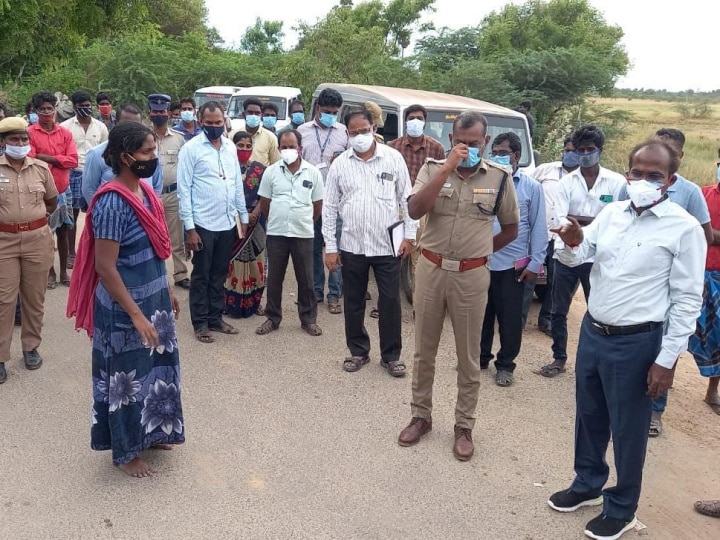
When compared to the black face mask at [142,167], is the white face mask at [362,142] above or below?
above

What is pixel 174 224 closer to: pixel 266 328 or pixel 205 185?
pixel 205 185

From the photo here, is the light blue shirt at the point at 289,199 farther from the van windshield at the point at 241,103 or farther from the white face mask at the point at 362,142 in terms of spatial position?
the van windshield at the point at 241,103

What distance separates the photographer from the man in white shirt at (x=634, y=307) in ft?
9.99

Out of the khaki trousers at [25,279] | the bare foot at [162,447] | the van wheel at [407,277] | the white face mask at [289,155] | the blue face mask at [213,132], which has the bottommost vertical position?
the bare foot at [162,447]

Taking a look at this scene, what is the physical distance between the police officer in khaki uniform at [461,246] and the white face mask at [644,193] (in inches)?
39.7

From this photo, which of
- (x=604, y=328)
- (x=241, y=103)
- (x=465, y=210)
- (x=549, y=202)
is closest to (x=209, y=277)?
(x=465, y=210)

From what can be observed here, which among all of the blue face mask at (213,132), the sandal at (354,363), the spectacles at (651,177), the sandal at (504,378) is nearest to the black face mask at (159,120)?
the blue face mask at (213,132)

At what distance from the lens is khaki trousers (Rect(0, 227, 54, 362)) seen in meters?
4.89

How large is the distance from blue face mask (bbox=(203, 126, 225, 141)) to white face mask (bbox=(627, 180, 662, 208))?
3.67 metres

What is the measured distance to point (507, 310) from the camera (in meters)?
5.18

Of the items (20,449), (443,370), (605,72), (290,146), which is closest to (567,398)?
(443,370)

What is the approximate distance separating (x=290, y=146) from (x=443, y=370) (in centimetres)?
236

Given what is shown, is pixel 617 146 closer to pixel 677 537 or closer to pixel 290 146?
pixel 290 146

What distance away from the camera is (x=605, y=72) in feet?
58.5
